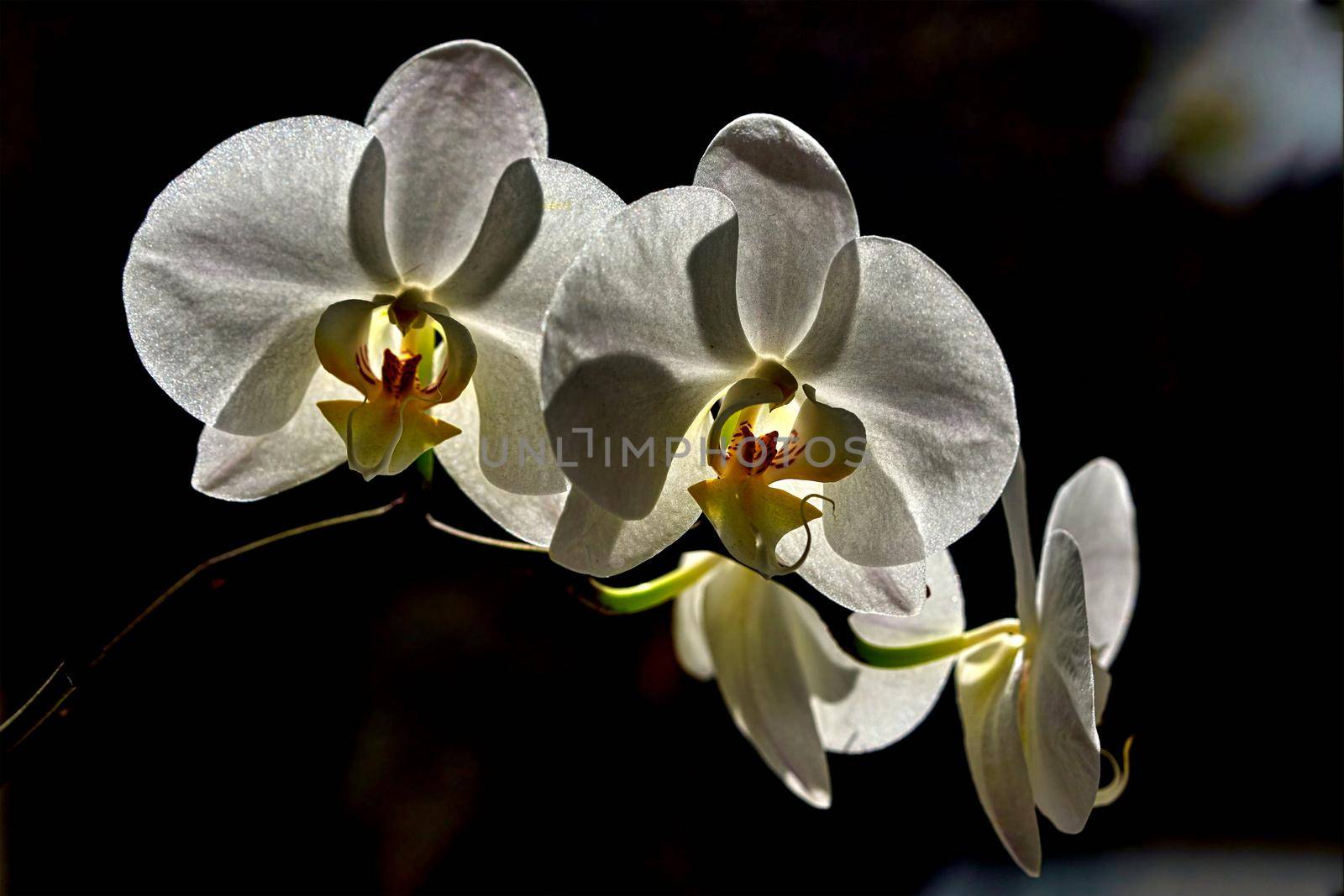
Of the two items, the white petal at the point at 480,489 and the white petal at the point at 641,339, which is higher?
the white petal at the point at 641,339

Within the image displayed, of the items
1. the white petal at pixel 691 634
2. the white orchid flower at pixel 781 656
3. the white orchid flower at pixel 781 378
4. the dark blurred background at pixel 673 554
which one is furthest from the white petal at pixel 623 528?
the dark blurred background at pixel 673 554

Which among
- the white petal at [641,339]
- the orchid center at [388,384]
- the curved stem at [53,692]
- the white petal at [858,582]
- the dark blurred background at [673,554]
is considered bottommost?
the dark blurred background at [673,554]

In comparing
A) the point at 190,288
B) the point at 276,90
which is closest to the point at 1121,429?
the point at 276,90

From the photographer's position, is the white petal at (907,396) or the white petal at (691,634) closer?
the white petal at (907,396)

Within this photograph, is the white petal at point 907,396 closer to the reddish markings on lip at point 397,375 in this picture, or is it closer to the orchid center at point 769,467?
the orchid center at point 769,467

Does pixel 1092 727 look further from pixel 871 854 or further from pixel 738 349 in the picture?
pixel 871 854
